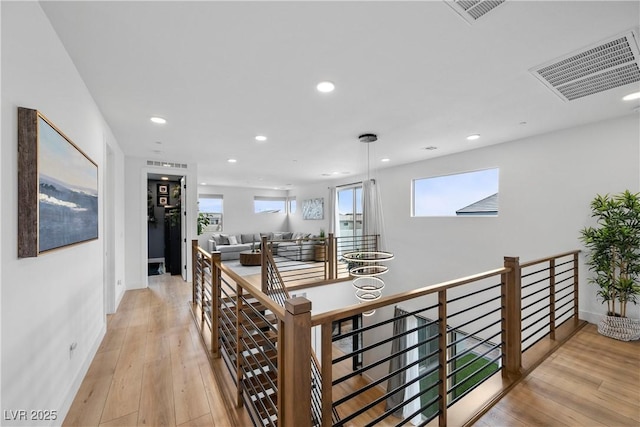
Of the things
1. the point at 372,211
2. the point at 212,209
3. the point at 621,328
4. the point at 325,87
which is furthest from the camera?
the point at 212,209

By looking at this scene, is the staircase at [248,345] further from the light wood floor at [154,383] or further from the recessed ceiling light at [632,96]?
the recessed ceiling light at [632,96]

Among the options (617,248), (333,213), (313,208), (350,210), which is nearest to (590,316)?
(617,248)

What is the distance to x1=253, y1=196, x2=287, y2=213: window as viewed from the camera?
10288 millimetres

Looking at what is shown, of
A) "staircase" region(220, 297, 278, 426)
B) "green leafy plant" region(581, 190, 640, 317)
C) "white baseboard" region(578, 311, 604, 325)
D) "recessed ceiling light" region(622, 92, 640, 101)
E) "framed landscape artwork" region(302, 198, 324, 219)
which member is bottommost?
"white baseboard" region(578, 311, 604, 325)

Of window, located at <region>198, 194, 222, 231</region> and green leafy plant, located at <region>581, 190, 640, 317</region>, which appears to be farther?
window, located at <region>198, 194, 222, 231</region>

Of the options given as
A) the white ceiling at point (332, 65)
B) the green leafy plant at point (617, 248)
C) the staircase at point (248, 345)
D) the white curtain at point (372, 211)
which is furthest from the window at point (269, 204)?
the green leafy plant at point (617, 248)

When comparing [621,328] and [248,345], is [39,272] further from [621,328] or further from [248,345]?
[621,328]

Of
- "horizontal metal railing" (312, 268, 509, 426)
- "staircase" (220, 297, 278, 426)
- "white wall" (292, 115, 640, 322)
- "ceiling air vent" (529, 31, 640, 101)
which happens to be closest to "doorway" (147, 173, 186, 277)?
"staircase" (220, 297, 278, 426)

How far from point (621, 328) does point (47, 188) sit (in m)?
5.11

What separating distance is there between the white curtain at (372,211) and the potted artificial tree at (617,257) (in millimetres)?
3502

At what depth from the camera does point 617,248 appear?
9.50 ft

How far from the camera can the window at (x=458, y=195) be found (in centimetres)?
443

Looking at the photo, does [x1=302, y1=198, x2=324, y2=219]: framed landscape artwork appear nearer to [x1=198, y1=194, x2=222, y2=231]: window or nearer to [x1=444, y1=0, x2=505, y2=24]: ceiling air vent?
[x1=198, y1=194, x2=222, y2=231]: window

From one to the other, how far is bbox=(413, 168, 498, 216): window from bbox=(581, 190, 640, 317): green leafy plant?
134 cm
